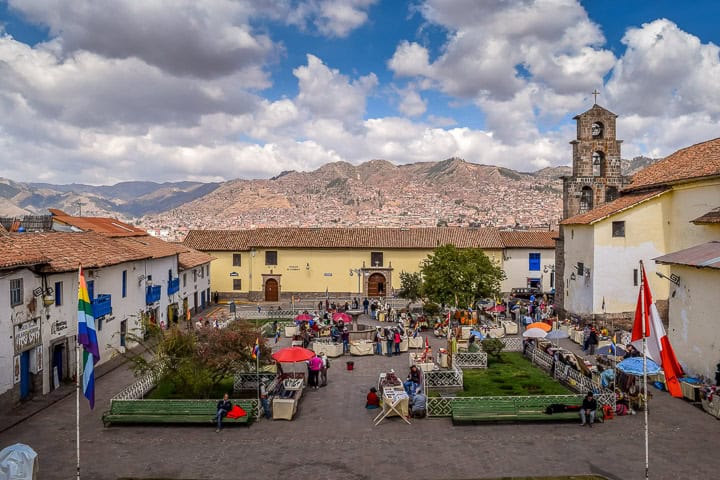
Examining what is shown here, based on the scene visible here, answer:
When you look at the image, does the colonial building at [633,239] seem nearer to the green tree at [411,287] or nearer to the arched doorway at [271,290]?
the green tree at [411,287]

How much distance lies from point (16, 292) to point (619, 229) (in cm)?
2732

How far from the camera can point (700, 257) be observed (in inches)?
762

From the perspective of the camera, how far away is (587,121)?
35.0 m

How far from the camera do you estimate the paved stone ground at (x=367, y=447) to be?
1229cm

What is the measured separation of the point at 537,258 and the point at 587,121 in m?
15.7

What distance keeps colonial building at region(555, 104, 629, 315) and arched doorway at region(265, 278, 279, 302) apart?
22.8m

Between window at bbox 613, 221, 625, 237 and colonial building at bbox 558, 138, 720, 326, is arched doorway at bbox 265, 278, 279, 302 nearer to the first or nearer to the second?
colonial building at bbox 558, 138, 720, 326

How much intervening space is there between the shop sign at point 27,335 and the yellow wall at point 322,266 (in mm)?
29573

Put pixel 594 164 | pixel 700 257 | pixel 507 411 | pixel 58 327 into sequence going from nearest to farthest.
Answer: pixel 507 411 → pixel 700 257 → pixel 58 327 → pixel 594 164

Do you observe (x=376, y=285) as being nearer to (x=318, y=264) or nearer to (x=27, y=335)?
(x=318, y=264)

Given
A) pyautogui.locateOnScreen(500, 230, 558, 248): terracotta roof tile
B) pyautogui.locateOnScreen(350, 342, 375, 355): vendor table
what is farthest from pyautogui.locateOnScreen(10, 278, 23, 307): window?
pyautogui.locateOnScreen(500, 230, 558, 248): terracotta roof tile

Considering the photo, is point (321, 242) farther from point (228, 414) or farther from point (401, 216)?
point (401, 216)

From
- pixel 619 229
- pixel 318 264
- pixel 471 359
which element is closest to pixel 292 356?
pixel 471 359

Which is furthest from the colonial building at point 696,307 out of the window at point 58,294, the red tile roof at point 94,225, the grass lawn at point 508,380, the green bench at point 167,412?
the red tile roof at point 94,225
